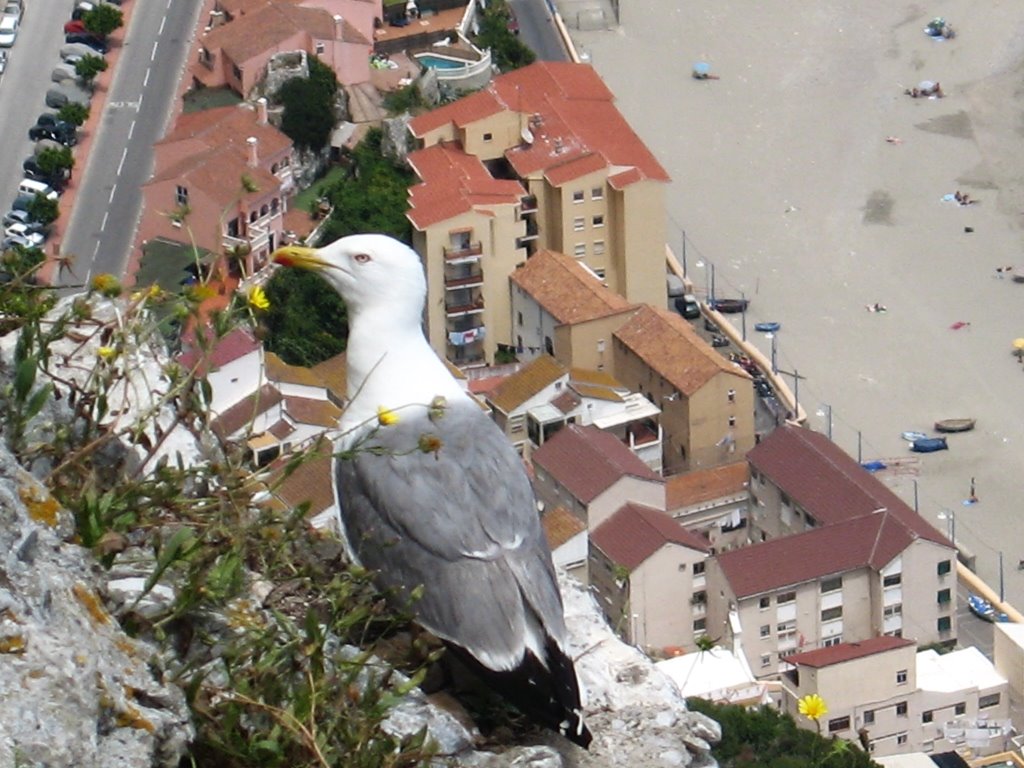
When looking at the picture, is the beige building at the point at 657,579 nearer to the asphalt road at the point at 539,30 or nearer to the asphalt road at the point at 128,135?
the asphalt road at the point at 128,135

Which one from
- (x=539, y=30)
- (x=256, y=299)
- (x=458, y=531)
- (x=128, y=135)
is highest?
(x=256, y=299)

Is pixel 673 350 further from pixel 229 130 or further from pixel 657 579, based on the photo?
pixel 229 130

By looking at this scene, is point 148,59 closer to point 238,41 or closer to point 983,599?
point 238,41

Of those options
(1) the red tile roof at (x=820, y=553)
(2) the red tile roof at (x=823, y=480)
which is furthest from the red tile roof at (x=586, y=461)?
(1) the red tile roof at (x=820, y=553)

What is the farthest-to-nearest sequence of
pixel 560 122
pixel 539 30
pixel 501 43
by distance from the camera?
pixel 539 30, pixel 501 43, pixel 560 122

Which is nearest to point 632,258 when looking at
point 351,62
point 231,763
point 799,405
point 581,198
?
point 581,198

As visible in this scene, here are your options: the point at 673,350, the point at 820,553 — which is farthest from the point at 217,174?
the point at 820,553

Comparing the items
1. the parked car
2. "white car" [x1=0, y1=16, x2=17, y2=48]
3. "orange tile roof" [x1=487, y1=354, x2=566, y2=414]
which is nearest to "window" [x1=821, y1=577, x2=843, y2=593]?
"orange tile roof" [x1=487, y1=354, x2=566, y2=414]
